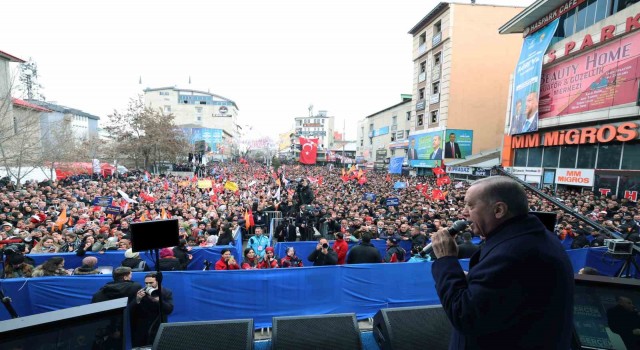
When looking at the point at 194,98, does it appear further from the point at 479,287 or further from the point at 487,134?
the point at 479,287

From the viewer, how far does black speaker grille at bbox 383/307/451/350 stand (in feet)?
11.4

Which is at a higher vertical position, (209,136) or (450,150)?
(209,136)

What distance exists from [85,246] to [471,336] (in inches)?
386

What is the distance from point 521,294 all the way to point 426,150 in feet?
120

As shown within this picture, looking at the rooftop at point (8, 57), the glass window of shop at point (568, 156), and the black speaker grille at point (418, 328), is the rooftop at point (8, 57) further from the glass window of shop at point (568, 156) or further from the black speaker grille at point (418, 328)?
the glass window of shop at point (568, 156)

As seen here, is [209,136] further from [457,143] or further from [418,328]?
[418,328]

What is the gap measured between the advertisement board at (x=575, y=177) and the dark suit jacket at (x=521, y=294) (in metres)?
21.9

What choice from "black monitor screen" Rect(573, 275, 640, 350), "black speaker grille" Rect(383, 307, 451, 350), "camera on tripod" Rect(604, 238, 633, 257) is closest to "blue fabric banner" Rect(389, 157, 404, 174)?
"camera on tripod" Rect(604, 238, 633, 257)

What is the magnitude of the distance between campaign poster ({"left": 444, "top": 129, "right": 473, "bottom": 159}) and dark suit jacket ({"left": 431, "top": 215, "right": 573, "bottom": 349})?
33.6m

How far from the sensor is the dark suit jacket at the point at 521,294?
142 cm

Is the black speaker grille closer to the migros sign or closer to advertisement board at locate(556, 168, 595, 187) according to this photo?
the migros sign

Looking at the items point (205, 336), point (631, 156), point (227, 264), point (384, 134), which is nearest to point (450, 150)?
point (631, 156)

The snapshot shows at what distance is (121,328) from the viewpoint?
2674 millimetres

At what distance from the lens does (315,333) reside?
355 centimetres
